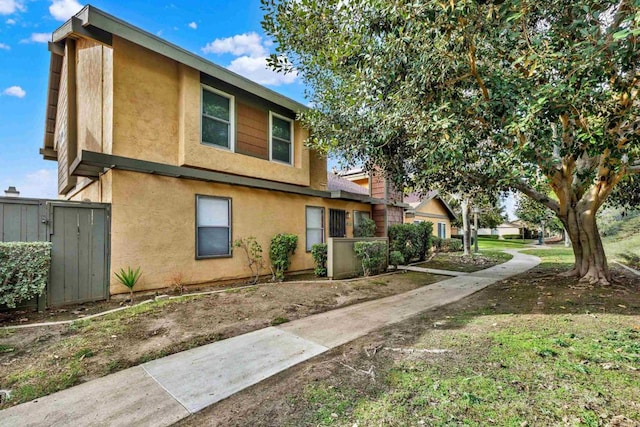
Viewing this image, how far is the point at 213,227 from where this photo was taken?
8.06 metres

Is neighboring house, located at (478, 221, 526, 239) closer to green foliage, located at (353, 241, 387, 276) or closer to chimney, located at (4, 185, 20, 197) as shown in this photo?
green foliage, located at (353, 241, 387, 276)

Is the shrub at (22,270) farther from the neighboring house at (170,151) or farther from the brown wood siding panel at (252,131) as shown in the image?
the brown wood siding panel at (252,131)

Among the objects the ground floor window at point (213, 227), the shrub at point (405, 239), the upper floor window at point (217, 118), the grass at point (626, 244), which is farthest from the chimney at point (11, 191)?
the grass at point (626, 244)

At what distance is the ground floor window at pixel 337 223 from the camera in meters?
11.6

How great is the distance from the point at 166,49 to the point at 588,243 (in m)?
12.0

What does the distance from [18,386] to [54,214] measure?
145 inches

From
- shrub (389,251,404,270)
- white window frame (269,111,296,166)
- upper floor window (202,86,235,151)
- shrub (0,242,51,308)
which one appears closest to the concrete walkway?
shrub (0,242,51,308)

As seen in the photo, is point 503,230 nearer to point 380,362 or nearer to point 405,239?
point 405,239

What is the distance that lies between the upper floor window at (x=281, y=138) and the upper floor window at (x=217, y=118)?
1.44m

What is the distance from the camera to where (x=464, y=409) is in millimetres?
2570

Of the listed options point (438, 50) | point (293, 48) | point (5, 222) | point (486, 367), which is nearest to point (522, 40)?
point (438, 50)

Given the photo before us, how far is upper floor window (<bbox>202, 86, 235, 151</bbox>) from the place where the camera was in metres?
8.12

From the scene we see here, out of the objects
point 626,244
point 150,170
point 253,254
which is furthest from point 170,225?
point 626,244

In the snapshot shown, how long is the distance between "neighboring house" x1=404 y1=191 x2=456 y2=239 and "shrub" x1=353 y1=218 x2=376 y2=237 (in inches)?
329
